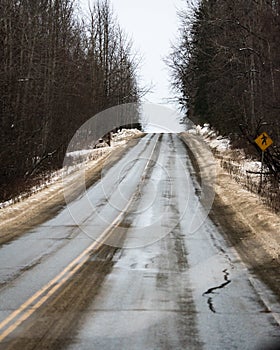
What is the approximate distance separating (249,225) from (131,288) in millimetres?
7008

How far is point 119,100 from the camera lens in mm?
57531

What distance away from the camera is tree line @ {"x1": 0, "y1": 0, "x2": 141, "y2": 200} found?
21578mm

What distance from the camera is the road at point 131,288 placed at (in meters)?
6.20

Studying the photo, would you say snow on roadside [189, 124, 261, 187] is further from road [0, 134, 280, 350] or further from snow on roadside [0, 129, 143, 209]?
road [0, 134, 280, 350]

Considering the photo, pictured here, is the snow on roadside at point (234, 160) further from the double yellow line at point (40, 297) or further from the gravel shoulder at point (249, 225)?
the double yellow line at point (40, 297)

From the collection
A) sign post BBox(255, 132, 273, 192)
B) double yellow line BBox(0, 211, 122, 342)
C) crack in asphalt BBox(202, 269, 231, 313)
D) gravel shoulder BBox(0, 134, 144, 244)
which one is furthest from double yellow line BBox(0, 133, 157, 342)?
sign post BBox(255, 132, 273, 192)

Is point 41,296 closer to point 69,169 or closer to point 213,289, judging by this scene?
point 213,289

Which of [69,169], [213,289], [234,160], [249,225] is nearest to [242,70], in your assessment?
[234,160]

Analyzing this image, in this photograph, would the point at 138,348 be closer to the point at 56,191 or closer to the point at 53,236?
the point at 53,236

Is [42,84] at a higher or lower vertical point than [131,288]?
higher

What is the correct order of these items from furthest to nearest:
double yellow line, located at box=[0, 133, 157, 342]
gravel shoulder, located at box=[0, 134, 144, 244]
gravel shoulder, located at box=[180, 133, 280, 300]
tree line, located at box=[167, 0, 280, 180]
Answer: tree line, located at box=[167, 0, 280, 180] → gravel shoulder, located at box=[0, 134, 144, 244] → gravel shoulder, located at box=[180, 133, 280, 300] → double yellow line, located at box=[0, 133, 157, 342]

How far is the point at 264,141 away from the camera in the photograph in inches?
757

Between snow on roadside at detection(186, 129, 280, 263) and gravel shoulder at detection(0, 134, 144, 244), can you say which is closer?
snow on roadside at detection(186, 129, 280, 263)

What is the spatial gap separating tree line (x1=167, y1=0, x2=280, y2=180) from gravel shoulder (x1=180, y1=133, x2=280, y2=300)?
203cm
